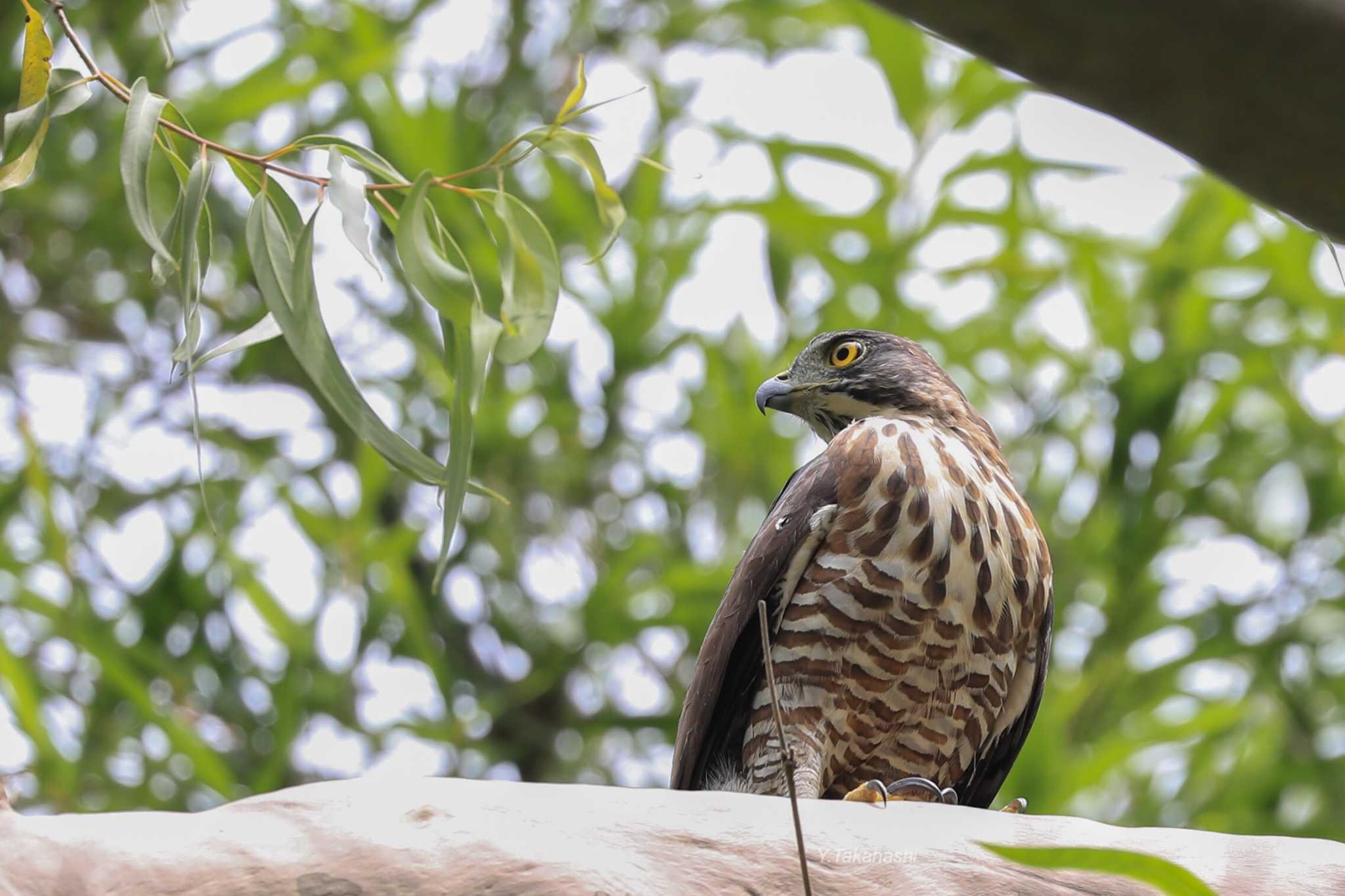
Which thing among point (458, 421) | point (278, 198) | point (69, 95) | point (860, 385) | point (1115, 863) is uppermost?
point (69, 95)

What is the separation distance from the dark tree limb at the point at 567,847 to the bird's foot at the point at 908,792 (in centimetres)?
41

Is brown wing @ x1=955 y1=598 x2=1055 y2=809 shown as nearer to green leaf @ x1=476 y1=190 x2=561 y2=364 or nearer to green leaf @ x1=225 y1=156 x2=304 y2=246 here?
green leaf @ x1=476 y1=190 x2=561 y2=364

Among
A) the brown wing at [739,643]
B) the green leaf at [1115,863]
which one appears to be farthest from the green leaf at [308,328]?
the brown wing at [739,643]

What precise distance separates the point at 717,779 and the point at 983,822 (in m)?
1.12

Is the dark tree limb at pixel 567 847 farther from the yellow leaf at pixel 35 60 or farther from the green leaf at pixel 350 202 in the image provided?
the yellow leaf at pixel 35 60

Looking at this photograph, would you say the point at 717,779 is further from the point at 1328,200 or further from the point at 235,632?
the point at 235,632

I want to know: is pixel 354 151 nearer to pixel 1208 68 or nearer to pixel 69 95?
pixel 69 95

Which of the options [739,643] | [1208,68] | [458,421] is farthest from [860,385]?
[1208,68]

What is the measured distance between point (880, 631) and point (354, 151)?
1.39 metres

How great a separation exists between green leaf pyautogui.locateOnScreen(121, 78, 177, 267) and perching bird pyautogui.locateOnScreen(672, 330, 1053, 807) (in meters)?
1.49

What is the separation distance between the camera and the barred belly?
286cm

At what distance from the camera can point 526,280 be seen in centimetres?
210

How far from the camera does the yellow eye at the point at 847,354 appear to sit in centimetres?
360

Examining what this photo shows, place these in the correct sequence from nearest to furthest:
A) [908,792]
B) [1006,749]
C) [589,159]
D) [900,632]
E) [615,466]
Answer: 1. [589,159]
2. [900,632]
3. [908,792]
4. [1006,749]
5. [615,466]
